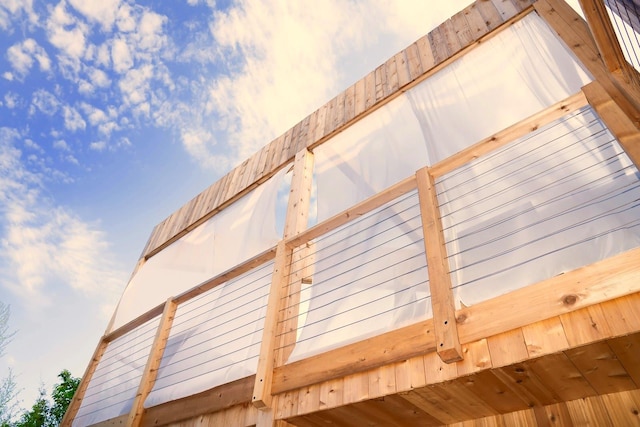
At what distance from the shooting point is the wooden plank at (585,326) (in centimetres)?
140

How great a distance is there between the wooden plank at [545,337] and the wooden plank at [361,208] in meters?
1.04

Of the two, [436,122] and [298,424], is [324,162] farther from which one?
[298,424]

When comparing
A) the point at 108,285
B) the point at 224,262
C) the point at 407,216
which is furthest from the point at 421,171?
the point at 108,285

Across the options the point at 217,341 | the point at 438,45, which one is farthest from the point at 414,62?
the point at 217,341

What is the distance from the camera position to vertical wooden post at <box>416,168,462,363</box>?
164 cm

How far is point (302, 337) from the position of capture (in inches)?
97.4

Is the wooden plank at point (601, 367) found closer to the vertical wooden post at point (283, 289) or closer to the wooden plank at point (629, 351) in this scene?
the wooden plank at point (629, 351)

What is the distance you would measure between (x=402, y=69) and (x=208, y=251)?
2887 millimetres

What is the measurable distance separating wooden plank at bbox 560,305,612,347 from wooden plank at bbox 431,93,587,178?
3.20ft

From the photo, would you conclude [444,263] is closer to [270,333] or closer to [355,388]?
[355,388]

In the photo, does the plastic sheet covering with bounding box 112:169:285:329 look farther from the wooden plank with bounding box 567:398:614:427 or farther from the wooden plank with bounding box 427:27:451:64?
the wooden plank with bounding box 567:398:614:427

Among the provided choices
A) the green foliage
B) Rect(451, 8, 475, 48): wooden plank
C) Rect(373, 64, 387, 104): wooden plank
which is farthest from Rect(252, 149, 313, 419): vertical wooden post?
the green foliage

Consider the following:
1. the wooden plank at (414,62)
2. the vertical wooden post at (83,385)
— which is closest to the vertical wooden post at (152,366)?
the vertical wooden post at (83,385)

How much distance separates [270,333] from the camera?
2449mm
